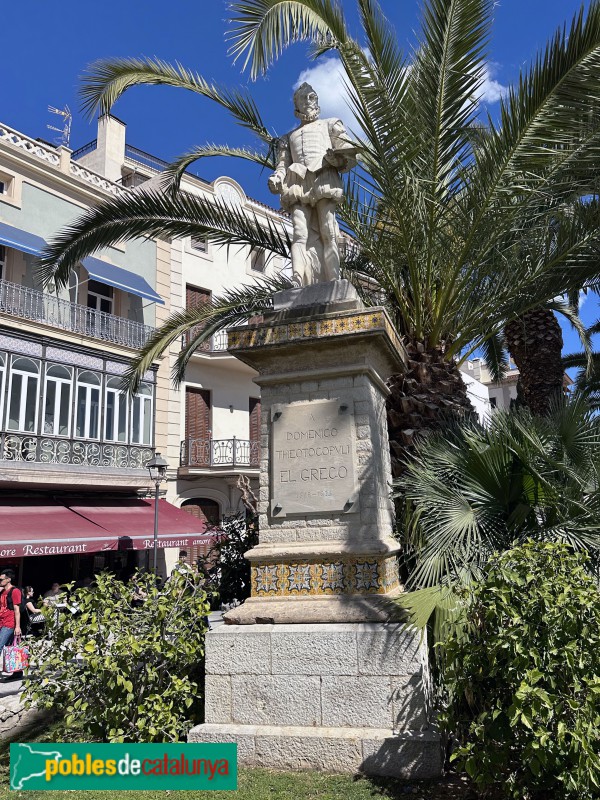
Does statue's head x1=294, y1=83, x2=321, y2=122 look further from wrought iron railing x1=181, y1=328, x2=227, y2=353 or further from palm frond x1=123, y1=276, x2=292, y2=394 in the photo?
wrought iron railing x1=181, y1=328, x2=227, y2=353

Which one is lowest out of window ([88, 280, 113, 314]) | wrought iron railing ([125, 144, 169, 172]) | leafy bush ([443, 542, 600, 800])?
leafy bush ([443, 542, 600, 800])

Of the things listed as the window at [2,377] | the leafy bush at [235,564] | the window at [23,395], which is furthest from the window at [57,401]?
the leafy bush at [235,564]

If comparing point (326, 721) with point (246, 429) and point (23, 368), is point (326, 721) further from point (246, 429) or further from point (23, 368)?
point (246, 429)

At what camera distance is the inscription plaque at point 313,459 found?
506 cm

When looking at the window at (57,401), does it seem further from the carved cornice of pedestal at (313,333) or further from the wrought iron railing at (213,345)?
the carved cornice of pedestal at (313,333)

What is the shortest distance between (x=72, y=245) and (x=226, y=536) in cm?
440

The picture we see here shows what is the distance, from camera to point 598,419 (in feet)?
20.0

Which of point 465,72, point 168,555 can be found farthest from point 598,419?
point 168,555

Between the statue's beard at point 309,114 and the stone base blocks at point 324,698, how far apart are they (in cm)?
426

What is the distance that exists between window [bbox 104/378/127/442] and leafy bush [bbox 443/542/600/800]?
613 inches

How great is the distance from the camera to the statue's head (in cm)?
581

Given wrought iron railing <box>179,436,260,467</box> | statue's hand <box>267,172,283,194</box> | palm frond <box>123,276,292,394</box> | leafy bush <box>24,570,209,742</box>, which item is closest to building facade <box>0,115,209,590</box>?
wrought iron railing <box>179,436,260,467</box>

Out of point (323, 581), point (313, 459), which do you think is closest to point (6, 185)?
point (313, 459)

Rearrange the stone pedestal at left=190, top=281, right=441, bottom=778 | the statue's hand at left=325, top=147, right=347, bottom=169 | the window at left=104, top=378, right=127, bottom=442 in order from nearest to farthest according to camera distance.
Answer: the stone pedestal at left=190, top=281, right=441, bottom=778 < the statue's hand at left=325, top=147, right=347, bottom=169 < the window at left=104, top=378, right=127, bottom=442
